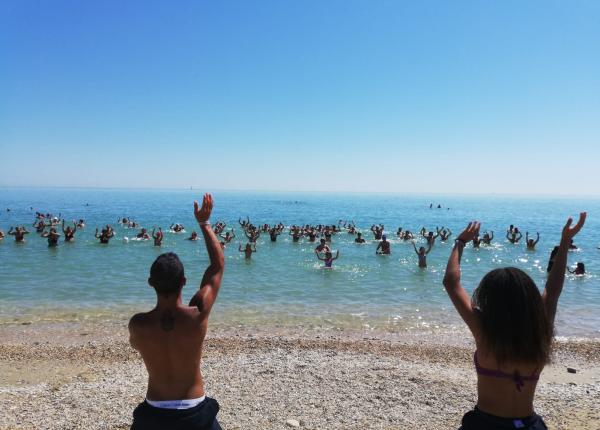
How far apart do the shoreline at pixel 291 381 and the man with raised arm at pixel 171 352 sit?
3.22 metres

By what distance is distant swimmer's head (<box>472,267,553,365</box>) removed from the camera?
2596 millimetres

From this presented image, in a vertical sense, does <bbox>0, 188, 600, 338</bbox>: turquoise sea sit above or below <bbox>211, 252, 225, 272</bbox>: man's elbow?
below

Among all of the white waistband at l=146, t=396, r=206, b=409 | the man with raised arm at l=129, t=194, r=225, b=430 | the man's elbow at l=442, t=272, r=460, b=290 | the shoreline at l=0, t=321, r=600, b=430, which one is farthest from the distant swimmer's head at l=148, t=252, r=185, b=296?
the shoreline at l=0, t=321, r=600, b=430

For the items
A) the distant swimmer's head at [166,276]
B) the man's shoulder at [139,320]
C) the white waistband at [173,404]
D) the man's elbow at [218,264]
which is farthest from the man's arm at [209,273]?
the white waistband at [173,404]

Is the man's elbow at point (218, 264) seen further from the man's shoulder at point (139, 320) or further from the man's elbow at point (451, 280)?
the man's elbow at point (451, 280)

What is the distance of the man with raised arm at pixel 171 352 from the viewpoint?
304cm

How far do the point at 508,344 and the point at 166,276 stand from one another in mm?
2099

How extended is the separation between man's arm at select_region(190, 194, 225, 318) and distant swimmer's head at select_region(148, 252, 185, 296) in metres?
0.17

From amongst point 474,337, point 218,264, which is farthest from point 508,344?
point 218,264

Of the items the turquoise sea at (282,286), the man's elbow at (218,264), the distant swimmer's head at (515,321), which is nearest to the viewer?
the distant swimmer's head at (515,321)

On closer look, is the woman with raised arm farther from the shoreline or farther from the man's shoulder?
the shoreline

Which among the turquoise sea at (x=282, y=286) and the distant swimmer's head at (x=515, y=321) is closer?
the distant swimmer's head at (x=515, y=321)

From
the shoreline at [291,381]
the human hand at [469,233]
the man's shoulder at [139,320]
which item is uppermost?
the human hand at [469,233]

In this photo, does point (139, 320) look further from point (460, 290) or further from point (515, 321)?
point (515, 321)
